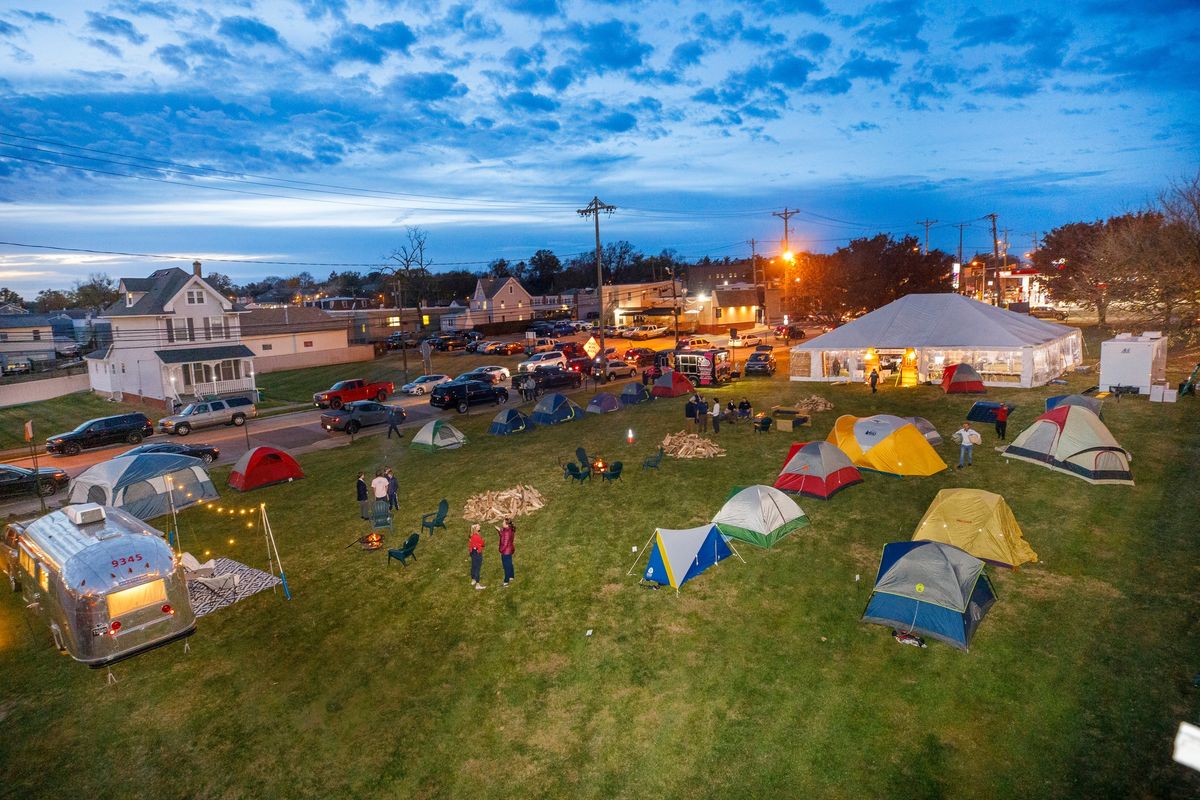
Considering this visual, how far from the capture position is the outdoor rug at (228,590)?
42.3 feet

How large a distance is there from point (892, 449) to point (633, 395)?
582 inches

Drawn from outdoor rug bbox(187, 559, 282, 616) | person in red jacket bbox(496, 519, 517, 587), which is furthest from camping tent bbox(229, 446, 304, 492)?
person in red jacket bbox(496, 519, 517, 587)

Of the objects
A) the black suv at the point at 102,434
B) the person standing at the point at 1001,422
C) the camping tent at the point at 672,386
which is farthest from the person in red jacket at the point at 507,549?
the black suv at the point at 102,434

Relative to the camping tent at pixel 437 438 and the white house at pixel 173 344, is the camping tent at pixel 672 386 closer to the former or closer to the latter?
the camping tent at pixel 437 438

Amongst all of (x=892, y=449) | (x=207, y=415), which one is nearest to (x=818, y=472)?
(x=892, y=449)

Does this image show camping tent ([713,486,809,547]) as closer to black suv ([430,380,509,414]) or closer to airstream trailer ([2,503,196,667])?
airstream trailer ([2,503,196,667])

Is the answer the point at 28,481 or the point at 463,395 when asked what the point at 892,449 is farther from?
the point at 28,481

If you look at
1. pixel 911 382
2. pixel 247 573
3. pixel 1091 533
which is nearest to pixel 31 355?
pixel 247 573

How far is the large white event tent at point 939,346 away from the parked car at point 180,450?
90.5ft

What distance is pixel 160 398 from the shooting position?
37094 mm

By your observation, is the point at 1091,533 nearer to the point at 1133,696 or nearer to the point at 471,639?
the point at 1133,696

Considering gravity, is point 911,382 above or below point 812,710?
above

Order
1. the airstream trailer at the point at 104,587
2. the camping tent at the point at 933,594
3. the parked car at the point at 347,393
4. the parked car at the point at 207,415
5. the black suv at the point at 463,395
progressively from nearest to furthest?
the airstream trailer at the point at 104,587
the camping tent at the point at 933,594
the parked car at the point at 207,415
the black suv at the point at 463,395
the parked car at the point at 347,393

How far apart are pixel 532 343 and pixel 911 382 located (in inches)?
1291
